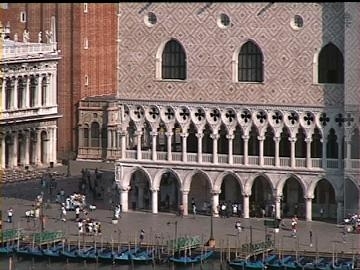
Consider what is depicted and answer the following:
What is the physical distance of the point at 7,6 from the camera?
8506cm

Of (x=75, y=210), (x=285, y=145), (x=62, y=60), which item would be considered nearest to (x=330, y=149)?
(x=285, y=145)

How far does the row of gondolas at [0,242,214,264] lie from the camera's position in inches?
2272

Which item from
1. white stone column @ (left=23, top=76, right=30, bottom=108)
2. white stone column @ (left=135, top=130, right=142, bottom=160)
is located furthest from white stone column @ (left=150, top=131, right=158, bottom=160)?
white stone column @ (left=23, top=76, right=30, bottom=108)

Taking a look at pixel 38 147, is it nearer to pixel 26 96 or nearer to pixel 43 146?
pixel 43 146

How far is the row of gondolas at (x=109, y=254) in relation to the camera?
57719 mm

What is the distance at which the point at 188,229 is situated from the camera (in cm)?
6159

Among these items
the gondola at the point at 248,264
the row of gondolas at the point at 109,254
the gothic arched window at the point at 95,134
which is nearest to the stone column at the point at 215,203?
the row of gondolas at the point at 109,254

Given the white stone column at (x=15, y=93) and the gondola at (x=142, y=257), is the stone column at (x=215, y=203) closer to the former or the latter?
the gondola at (x=142, y=257)

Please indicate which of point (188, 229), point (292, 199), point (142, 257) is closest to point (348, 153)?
point (292, 199)

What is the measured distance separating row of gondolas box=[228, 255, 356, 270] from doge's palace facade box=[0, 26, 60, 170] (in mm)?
20504

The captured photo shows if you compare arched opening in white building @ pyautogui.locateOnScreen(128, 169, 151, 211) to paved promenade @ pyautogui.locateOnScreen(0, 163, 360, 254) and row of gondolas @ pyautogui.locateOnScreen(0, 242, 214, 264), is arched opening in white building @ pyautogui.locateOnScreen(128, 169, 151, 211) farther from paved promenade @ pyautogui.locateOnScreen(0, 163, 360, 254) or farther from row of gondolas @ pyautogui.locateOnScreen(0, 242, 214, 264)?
row of gondolas @ pyautogui.locateOnScreen(0, 242, 214, 264)

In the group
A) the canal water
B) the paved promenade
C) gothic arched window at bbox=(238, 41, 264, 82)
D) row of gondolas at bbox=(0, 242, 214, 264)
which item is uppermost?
gothic arched window at bbox=(238, 41, 264, 82)

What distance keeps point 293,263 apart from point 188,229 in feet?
19.1

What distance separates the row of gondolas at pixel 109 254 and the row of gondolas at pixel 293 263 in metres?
1.43
